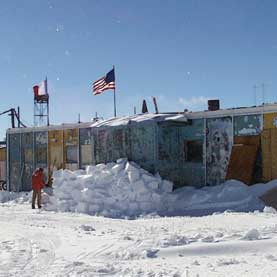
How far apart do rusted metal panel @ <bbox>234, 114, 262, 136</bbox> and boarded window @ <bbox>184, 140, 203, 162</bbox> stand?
1.82m

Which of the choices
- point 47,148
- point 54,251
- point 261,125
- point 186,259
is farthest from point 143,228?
point 47,148

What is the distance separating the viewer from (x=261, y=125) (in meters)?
18.5

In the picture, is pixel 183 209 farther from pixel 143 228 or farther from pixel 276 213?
pixel 143 228

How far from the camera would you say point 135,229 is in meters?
13.3

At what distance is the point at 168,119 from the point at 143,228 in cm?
742

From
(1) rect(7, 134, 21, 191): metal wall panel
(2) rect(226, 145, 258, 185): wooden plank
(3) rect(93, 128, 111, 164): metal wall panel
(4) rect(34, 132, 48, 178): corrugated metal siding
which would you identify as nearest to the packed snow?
(2) rect(226, 145, 258, 185): wooden plank

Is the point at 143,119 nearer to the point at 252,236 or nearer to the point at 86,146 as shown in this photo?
the point at 86,146

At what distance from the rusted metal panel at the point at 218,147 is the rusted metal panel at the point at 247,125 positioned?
0.28 meters

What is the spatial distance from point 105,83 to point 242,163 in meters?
9.39

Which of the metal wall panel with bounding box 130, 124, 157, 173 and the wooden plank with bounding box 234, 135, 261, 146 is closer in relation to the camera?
the wooden plank with bounding box 234, 135, 261, 146

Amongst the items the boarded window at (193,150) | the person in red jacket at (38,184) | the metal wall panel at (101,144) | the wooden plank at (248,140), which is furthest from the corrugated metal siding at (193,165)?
the person in red jacket at (38,184)

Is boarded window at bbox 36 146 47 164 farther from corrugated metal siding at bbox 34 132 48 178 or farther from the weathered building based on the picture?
the weathered building

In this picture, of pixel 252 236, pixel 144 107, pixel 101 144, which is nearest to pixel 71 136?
pixel 101 144

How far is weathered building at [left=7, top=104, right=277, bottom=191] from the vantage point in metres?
18.5
